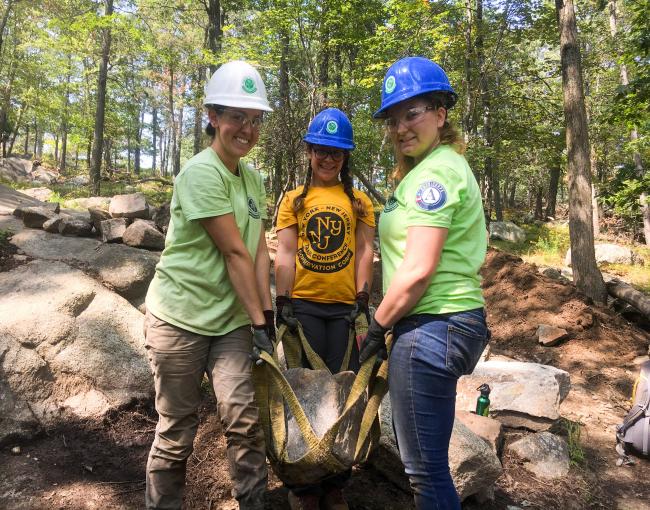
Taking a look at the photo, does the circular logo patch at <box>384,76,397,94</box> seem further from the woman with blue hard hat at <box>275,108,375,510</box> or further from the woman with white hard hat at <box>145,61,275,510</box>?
the woman with blue hard hat at <box>275,108,375,510</box>

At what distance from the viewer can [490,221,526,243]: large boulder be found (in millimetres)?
16297

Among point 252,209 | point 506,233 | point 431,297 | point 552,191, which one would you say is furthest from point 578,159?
point 552,191

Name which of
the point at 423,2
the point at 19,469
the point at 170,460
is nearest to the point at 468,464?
the point at 170,460

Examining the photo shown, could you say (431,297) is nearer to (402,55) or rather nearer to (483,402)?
(483,402)

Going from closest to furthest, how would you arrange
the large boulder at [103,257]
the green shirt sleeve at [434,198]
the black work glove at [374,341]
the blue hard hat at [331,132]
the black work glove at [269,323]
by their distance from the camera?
the green shirt sleeve at [434,198] → the black work glove at [374,341] → the black work glove at [269,323] → the blue hard hat at [331,132] → the large boulder at [103,257]

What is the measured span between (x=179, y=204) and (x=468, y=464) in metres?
2.21

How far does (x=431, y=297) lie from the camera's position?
1697mm

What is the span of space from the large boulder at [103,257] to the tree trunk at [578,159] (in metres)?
6.58

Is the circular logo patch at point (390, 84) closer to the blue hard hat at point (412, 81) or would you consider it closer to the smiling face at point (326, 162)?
the blue hard hat at point (412, 81)

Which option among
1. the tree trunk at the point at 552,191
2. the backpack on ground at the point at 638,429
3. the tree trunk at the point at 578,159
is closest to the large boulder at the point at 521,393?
the backpack on ground at the point at 638,429

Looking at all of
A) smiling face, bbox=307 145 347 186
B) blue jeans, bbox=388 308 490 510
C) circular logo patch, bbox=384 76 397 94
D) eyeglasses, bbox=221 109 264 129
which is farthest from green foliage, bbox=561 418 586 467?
eyeglasses, bbox=221 109 264 129

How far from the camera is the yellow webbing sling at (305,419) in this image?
76.5 inches

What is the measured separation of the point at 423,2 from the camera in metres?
10.4

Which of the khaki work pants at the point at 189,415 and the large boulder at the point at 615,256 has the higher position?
the large boulder at the point at 615,256
